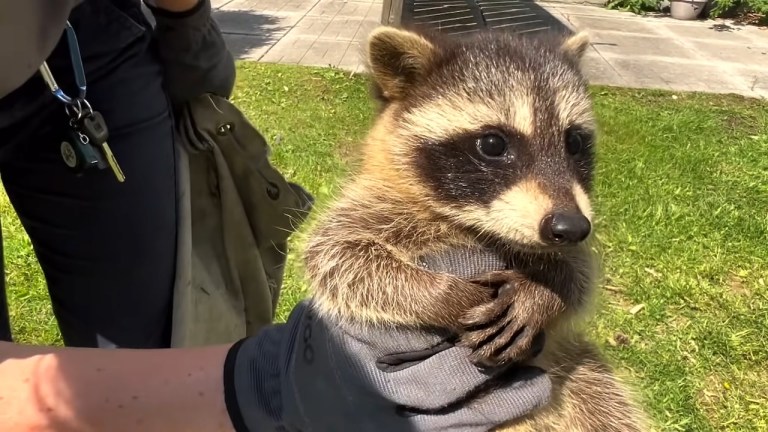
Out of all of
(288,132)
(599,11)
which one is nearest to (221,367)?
(288,132)

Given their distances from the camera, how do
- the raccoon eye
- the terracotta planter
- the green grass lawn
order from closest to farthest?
the raccoon eye → the green grass lawn → the terracotta planter

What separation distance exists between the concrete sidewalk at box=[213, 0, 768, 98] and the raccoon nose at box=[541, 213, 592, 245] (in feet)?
19.3

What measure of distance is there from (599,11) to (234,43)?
6043 millimetres

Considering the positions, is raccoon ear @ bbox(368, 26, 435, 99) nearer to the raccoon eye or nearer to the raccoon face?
the raccoon face

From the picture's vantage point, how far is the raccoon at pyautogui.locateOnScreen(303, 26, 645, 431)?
1667 mm

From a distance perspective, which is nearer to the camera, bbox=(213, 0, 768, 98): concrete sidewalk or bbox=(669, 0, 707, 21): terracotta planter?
bbox=(213, 0, 768, 98): concrete sidewalk

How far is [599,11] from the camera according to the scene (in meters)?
11.5

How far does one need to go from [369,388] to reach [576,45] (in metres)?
1.31

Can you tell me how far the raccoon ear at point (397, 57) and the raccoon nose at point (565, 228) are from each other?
69cm

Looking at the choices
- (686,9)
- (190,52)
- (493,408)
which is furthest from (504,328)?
(686,9)

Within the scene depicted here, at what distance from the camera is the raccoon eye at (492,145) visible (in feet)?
5.79

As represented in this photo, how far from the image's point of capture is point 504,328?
64.2 inches

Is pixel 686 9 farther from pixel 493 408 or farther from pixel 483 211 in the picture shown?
pixel 493 408

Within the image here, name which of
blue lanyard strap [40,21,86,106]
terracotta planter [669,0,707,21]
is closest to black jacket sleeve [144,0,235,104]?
blue lanyard strap [40,21,86,106]
